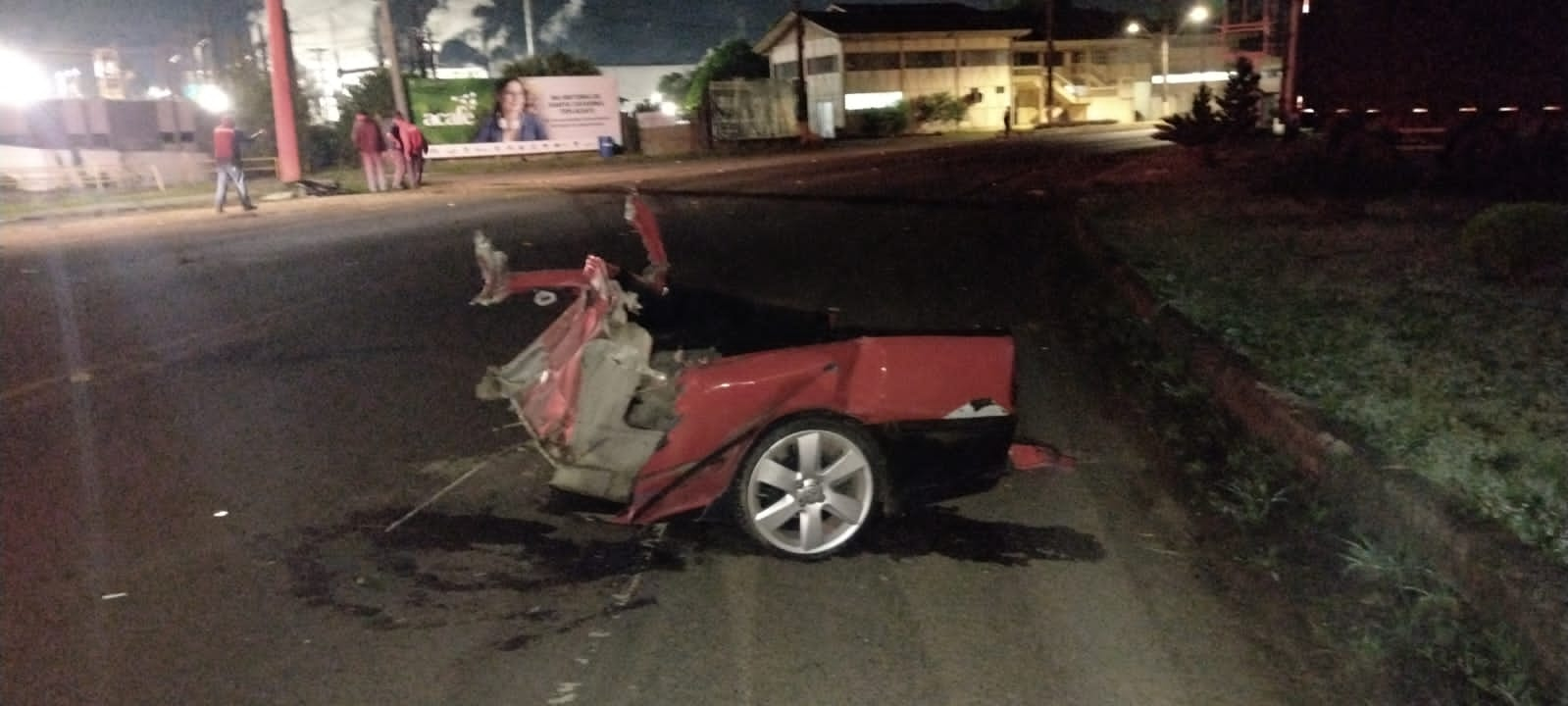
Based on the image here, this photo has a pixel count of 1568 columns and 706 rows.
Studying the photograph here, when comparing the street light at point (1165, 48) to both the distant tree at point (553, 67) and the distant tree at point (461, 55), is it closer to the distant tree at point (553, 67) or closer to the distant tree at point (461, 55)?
the distant tree at point (553, 67)

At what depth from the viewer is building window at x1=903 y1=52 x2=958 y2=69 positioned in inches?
2376

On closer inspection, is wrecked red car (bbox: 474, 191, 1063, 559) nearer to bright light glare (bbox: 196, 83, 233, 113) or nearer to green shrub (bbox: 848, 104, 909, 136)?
bright light glare (bbox: 196, 83, 233, 113)

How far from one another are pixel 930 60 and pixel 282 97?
35259mm

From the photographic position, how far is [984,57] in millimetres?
62375

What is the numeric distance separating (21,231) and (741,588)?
22241mm

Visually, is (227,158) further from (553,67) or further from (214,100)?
(553,67)

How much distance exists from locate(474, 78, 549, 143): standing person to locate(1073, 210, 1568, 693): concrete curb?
3925cm

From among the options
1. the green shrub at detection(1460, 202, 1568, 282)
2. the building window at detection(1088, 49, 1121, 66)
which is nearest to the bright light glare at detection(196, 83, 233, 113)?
the building window at detection(1088, 49, 1121, 66)

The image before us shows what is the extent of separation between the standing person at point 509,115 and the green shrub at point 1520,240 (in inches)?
1488

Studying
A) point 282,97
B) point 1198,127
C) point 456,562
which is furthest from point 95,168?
point 456,562

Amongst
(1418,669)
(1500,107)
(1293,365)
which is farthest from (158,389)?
(1500,107)

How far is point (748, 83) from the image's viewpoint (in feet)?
164

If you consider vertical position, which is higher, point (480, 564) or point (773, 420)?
point (773, 420)

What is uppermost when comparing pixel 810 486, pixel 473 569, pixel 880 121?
pixel 880 121
